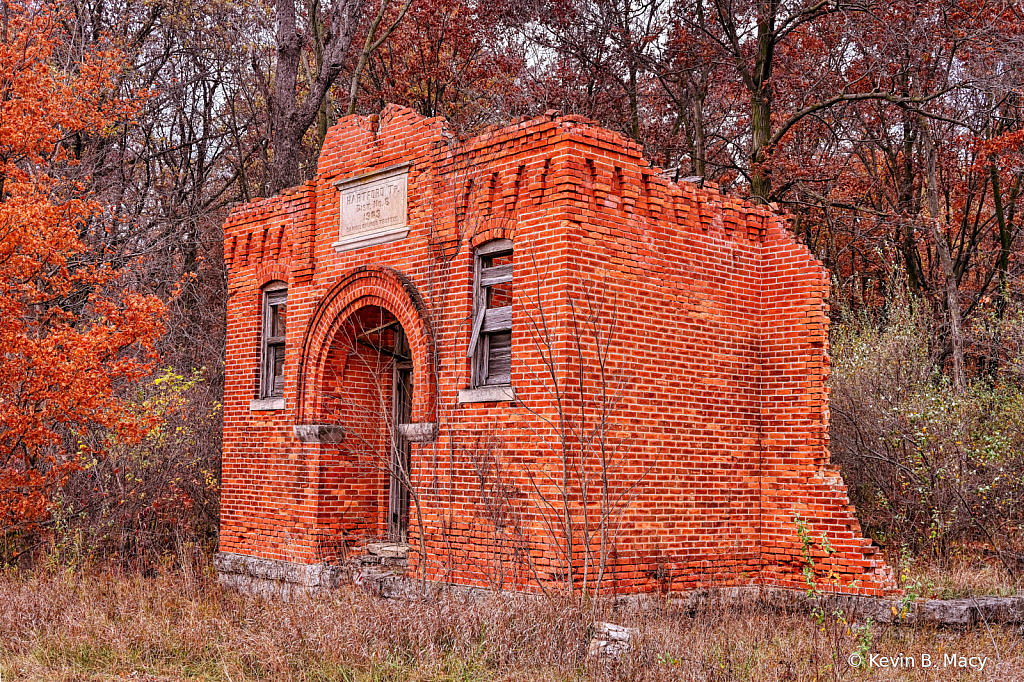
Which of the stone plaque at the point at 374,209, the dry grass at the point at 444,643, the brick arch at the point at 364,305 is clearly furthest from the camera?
the stone plaque at the point at 374,209

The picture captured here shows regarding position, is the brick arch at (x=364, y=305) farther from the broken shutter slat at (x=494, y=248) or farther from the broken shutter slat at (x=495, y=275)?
the broken shutter slat at (x=494, y=248)

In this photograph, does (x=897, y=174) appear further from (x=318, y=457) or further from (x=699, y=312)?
(x=318, y=457)

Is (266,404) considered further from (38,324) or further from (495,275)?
(495,275)

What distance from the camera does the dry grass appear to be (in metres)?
Answer: 7.85

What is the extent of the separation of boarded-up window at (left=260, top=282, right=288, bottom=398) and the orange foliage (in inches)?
57.5

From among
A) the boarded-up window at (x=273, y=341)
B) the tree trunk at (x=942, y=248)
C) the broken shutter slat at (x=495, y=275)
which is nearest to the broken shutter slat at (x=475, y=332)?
the broken shutter slat at (x=495, y=275)

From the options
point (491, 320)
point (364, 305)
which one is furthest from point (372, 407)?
point (491, 320)

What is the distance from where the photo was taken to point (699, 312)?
439 inches

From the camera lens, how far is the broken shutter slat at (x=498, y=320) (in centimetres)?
1057

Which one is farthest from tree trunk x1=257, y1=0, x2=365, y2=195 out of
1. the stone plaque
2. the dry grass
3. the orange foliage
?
the dry grass

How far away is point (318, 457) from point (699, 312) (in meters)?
5.18

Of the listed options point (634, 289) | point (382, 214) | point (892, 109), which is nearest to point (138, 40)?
point (382, 214)

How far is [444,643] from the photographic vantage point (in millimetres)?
8398

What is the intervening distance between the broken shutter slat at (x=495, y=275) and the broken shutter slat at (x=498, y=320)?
299 millimetres
